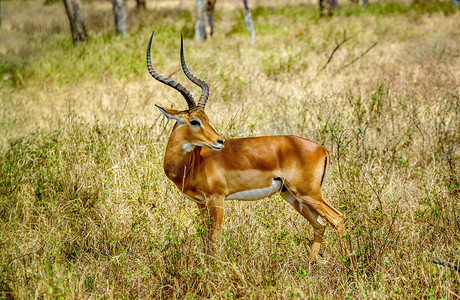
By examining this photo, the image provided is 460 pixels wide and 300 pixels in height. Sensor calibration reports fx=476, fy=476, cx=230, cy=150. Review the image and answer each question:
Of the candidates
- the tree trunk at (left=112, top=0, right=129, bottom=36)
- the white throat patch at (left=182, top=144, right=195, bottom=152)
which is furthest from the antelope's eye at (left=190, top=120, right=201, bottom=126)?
the tree trunk at (left=112, top=0, right=129, bottom=36)

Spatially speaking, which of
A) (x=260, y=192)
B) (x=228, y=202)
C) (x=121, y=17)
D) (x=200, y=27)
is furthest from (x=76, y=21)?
(x=260, y=192)

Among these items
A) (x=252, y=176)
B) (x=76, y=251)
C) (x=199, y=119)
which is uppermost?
(x=199, y=119)

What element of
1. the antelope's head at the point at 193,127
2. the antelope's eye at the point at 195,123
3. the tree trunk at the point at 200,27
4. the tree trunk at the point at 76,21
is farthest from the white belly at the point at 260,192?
the tree trunk at the point at 200,27

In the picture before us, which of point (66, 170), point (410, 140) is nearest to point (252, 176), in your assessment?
point (66, 170)

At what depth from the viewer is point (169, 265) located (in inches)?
144

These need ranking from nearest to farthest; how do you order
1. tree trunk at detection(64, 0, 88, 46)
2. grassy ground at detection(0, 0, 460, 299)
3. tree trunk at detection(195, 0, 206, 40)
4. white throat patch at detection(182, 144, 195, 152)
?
grassy ground at detection(0, 0, 460, 299), white throat patch at detection(182, 144, 195, 152), tree trunk at detection(64, 0, 88, 46), tree trunk at detection(195, 0, 206, 40)

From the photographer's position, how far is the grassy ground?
3.59 meters

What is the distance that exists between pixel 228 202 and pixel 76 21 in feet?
29.6

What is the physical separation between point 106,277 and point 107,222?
0.81 metres

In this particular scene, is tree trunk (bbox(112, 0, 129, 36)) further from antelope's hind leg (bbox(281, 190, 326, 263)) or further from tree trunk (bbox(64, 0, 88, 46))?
antelope's hind leg (bbox(281, 190, 326, 263))

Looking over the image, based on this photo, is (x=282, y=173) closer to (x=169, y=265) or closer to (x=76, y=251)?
(x=169, y=265)

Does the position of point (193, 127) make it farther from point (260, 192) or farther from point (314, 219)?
point (314, 219)

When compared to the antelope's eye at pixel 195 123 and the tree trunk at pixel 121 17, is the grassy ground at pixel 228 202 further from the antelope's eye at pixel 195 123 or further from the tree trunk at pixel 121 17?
the tree trunk at pixel 121 17

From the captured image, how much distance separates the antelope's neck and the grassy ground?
430 millimetres
